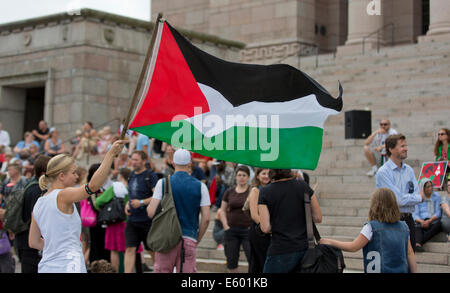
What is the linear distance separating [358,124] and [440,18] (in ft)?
28.5

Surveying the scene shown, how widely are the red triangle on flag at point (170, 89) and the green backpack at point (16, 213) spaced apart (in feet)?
6.12

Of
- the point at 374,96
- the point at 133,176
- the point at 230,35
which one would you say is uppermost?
the point at 230,35

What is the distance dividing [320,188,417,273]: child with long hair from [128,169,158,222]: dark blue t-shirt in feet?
14.8

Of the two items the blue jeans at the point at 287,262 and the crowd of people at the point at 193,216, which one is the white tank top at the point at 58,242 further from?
the blue jeans at the point at 287,262

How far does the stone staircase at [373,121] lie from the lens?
12.8 meters

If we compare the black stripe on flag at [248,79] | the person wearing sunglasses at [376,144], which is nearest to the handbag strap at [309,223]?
the black stripe on flag at [248,79]

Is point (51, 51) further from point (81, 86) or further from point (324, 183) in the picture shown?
point (324, 183)

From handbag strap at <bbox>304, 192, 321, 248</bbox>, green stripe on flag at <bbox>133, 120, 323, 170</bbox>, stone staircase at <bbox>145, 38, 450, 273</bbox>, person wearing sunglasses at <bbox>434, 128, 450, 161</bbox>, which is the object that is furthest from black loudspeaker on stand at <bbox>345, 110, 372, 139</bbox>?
handbag strap at <bbox>304, 192, 321, 248</bbox>

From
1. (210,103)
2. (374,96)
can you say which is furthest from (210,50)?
(210,103)

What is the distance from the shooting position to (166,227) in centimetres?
846

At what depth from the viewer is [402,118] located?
1828cm

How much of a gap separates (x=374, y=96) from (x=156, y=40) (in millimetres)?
14568

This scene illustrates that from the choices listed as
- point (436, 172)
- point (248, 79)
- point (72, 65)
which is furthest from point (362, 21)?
point (248, 79)

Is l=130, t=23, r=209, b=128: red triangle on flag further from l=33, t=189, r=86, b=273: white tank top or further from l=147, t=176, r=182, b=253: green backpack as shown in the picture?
l=147, t=176, r=182, b=253: green backpack
